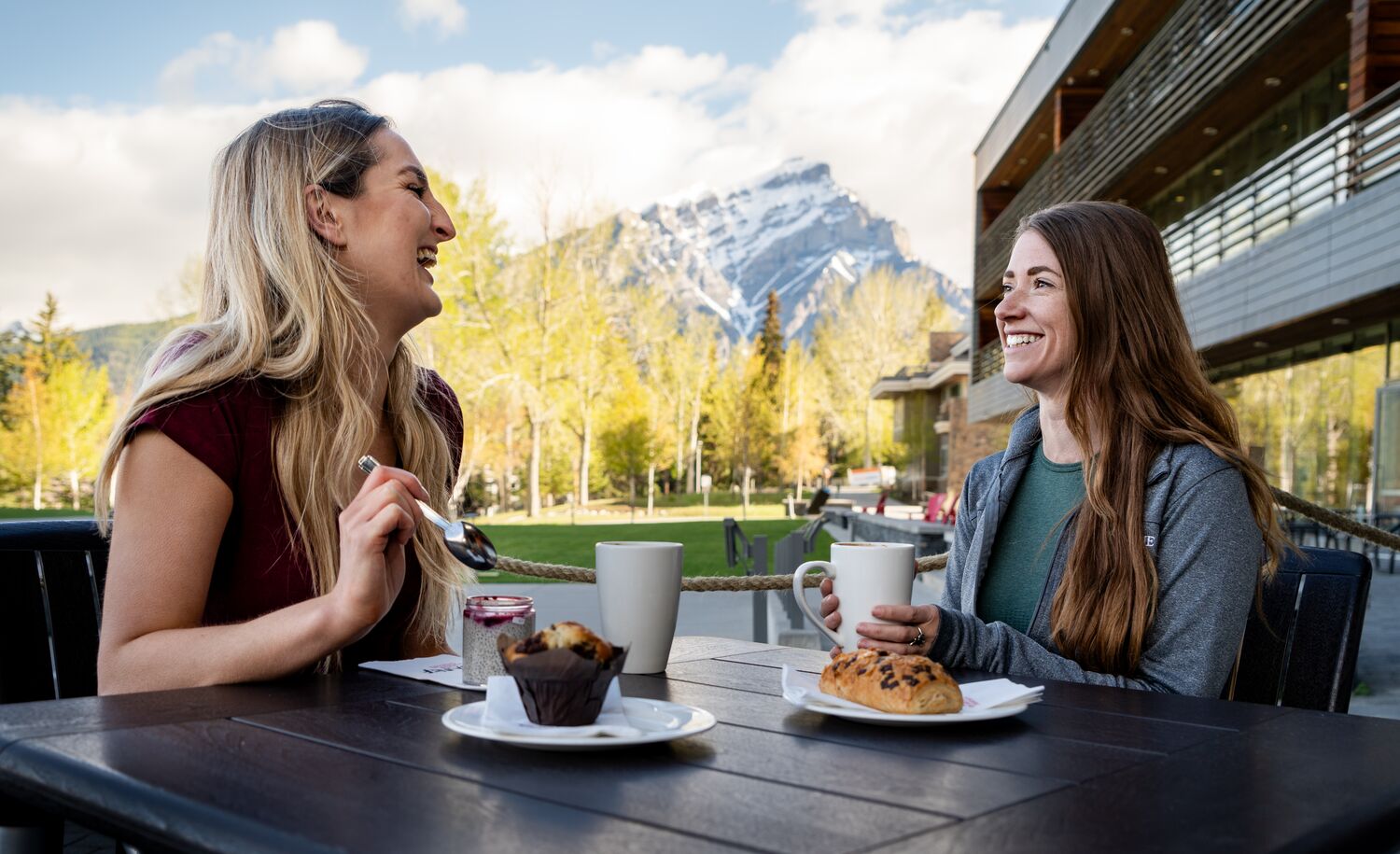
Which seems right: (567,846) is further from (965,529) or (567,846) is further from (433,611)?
(965,529)

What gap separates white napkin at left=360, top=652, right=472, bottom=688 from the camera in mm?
1685

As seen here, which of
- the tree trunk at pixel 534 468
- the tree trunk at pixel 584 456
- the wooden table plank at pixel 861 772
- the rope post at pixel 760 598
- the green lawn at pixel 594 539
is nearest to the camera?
the wooden table plank at pixel 861 772

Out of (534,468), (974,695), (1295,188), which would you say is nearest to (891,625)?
(974,695)

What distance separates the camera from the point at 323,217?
2.12 meters

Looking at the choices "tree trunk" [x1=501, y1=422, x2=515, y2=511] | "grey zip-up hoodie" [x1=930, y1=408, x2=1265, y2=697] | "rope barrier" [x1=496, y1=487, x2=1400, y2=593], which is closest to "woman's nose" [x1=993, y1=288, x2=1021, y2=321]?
"grey zip-up hoodie" [x1=930, y1=408, x2=1265, y2=697]

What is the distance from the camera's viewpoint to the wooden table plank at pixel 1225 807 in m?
0.92

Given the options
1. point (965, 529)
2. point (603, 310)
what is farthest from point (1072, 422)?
point (603, 310)

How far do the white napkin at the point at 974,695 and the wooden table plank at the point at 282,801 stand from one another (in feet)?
1.68

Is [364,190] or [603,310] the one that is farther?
[603,310]

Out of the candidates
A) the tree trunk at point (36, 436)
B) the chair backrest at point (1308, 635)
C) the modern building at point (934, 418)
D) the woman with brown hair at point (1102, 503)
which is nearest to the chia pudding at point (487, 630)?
the woman with brown hair at point (1102, 503)

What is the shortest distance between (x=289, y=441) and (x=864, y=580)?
3.17 ft

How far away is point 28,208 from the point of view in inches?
3711

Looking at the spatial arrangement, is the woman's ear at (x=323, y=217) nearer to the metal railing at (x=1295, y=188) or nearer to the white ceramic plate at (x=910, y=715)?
the white ceramic plate at (x=910, y=715)

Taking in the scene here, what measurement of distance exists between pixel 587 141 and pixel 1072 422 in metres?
28.6
